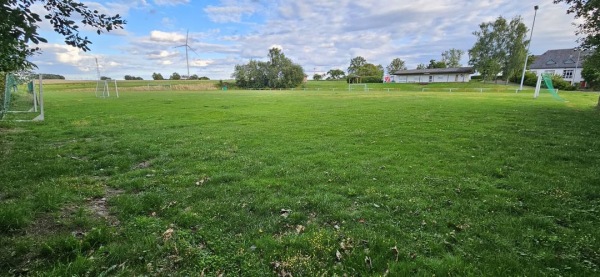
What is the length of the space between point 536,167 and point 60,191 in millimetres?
11561

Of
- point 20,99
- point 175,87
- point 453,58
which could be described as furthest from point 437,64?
point 20,99

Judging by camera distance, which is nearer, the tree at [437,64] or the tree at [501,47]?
the tree at [501,47]

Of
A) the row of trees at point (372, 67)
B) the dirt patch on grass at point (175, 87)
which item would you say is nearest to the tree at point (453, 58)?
the row of trees at point (372, 67)

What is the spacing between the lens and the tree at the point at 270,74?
109375 mm

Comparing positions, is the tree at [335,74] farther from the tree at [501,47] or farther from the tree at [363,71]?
the tree at [501,47]

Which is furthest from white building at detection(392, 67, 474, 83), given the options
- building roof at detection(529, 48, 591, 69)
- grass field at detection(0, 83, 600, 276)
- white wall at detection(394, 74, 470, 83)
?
grass field at detection(0, 83, 600, 276)

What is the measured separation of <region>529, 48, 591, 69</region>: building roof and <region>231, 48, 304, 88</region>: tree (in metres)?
75.8

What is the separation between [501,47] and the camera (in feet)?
260

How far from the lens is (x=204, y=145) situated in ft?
38.1

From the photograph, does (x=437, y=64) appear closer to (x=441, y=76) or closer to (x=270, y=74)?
(x=441, y=76)

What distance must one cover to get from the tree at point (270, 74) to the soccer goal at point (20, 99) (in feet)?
287

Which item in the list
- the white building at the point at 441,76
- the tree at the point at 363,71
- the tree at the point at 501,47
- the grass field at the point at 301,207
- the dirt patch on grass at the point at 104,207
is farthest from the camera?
the tree at the point at 363,71

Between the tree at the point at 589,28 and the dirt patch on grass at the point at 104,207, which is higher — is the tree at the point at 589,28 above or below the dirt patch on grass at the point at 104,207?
above

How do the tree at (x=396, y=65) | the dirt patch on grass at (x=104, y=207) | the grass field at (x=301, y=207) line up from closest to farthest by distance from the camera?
1. the grass field at (x=301, y=207)
2. the dirt patch on grass at (x=104, y=207)
3. the tree at (x=396, y=65)
